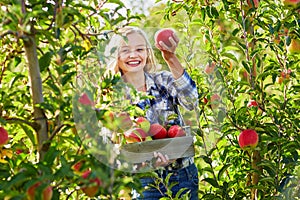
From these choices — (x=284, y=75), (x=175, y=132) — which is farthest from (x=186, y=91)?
(x=284, y=75)

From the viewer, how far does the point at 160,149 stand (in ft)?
7.11

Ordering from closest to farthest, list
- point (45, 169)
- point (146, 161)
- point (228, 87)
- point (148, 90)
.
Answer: point (45, 169) < point (146, 161) < point (148, 90) < point (228, 87)

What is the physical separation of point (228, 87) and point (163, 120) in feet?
1.02

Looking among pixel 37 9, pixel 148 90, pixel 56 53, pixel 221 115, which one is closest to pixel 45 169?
pixel 56 53

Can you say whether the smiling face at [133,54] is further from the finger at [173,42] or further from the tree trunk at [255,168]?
the tree trunk at [255,168]

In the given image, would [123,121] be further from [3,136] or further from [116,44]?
[3,136]

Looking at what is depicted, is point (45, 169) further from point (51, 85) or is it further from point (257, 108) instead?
point (257, 108)

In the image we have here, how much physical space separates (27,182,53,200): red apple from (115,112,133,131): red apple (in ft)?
0.95

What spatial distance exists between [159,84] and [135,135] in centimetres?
27

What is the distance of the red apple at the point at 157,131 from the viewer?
2.23m

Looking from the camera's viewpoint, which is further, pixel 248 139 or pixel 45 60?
pixel 248 139

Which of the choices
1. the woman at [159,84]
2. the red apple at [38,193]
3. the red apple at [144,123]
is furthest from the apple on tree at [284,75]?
the red apple at [38,193]

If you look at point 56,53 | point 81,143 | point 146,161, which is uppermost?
point 56,53

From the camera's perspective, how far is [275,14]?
2555mm
